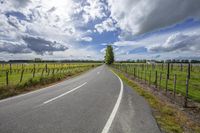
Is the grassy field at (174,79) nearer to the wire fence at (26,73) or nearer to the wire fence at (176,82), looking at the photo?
the wire fence at (176,82)

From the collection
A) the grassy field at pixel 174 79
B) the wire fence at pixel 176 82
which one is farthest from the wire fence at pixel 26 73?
the grassy field at pixel 174 79

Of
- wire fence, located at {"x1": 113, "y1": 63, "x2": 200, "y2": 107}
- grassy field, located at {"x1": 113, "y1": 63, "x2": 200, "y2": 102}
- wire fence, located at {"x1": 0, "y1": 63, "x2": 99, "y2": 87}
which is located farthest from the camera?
wire fence, located at {"x1": 0, "y1": 63, "x2": 99, "y2": 87}

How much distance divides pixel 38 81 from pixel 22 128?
457 inches

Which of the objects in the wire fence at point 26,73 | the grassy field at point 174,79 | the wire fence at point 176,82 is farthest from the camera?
the wire fence at point 26,73

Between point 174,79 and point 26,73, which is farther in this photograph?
point 26,73

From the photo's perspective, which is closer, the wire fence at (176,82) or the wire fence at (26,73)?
the wire fence at (176,82)

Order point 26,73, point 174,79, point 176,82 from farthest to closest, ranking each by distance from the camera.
→ point 26,73 < point 176,82 < point 174,79

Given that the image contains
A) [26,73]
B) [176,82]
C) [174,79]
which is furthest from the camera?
[26,73]

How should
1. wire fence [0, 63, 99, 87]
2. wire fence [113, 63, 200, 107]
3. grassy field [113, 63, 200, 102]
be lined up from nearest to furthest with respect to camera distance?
wire fence [113, 63, 200, 107], grassy field [113, 63, 200, 102], wire fence [0, 63, 99, 87]

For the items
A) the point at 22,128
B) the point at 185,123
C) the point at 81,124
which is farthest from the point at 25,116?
the point at 185,123

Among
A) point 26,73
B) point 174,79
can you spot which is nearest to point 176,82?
point 174,79

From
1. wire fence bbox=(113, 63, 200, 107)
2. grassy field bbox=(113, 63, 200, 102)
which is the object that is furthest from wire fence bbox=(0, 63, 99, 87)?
grassy field bbox=(113, 63, 200, 102)

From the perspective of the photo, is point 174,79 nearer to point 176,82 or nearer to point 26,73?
point 176,82

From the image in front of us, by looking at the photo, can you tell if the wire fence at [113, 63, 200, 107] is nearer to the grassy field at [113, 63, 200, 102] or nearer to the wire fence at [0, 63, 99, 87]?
the grassy field at [113, 63, 200, 102]
